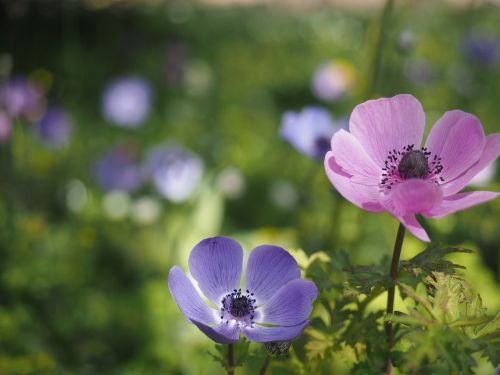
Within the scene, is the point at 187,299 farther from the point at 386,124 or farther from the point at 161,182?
the point at 161,182

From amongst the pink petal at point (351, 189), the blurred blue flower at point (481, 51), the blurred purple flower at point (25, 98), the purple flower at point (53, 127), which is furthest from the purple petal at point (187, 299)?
the blurred blue flower at point (481, 51)

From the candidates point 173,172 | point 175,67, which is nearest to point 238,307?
point 173,172

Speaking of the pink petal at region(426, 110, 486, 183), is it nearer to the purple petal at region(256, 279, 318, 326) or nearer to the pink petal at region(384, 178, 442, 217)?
the pink petal at region(384, 178, 442, 217)

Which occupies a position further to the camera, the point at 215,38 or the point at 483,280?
the point at 215,38

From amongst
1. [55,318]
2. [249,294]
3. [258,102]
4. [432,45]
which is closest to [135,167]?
[55,318]

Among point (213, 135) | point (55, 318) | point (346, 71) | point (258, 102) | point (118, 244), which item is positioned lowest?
point (55, 318)

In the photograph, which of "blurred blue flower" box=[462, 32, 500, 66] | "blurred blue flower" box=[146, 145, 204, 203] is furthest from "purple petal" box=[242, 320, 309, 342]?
"blurred blue flower" box=[462, 32, 500, 66]

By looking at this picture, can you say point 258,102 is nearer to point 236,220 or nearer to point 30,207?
point 236,220
